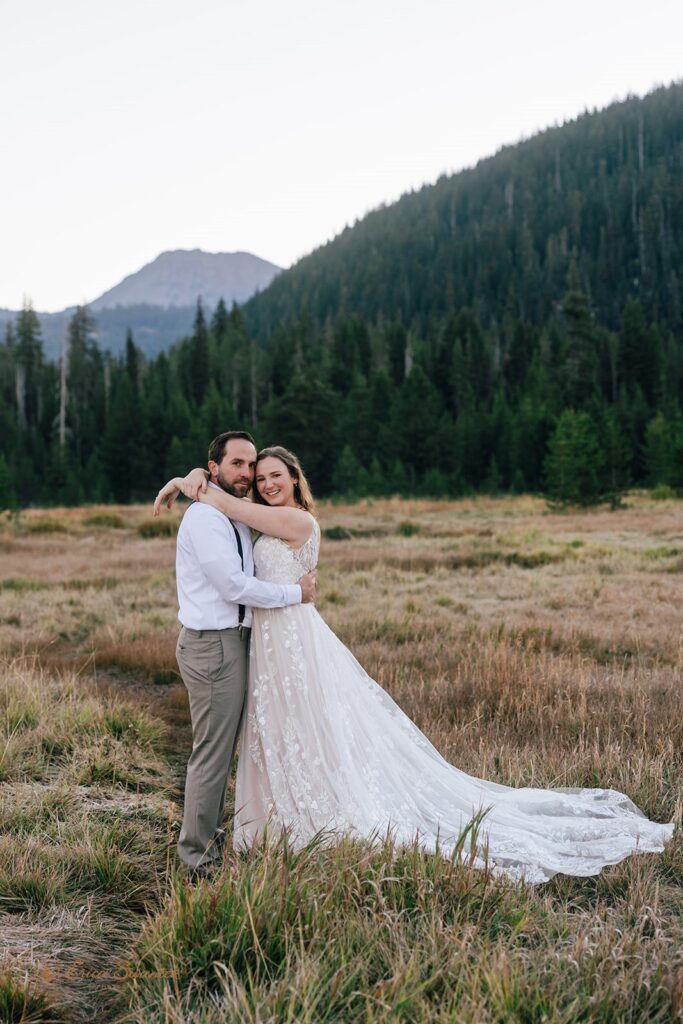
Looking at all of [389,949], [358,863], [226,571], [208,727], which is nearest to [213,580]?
[226,571]

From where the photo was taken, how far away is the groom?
12.6 ft

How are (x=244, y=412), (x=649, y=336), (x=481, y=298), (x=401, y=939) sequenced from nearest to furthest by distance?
(x=401, y=939) < (x=649, y=336) < (x=244, y=412) < (x=481, y=298)

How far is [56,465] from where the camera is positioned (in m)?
56.3

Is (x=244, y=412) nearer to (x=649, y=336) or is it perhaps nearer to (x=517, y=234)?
(x=649, y=336)

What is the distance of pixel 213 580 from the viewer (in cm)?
383

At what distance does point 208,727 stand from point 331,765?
68cm

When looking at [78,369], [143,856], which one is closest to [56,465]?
[78,369]

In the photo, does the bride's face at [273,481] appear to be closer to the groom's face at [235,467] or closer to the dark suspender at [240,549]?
the groom's face at [235,467]

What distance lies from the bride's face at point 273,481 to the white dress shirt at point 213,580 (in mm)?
332

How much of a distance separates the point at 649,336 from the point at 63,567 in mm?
63488

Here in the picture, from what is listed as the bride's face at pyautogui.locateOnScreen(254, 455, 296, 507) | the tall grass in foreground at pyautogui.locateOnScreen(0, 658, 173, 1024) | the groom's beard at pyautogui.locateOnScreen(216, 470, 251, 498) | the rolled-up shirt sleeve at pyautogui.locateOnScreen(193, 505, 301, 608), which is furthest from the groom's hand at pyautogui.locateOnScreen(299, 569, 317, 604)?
the tall grass in foreground at pyautogui.locateOnScreen(0, 658, 173, 1024)

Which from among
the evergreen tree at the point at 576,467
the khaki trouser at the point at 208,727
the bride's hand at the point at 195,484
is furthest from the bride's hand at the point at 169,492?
the evergreen tree at the point at 576,467

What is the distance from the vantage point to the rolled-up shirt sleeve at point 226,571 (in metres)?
3.81

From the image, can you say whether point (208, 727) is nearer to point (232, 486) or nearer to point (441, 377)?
point (232, 486)
